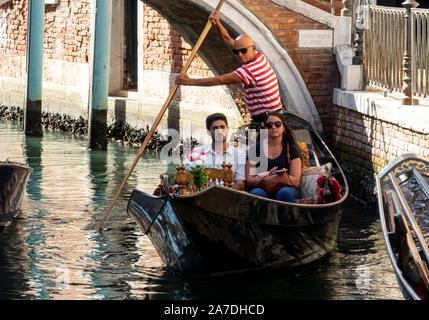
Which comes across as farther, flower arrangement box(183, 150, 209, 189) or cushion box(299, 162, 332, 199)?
cushion box(299, 162, 332, 199)

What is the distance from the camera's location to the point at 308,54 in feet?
23.6

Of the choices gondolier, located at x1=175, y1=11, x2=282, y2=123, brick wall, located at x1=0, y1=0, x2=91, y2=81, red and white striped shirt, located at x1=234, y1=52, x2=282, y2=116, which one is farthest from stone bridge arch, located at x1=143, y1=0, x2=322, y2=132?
brick wall, located at x1=0, y1=0, x2=91, y2=81

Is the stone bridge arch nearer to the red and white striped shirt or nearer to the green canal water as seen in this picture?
the green canal water

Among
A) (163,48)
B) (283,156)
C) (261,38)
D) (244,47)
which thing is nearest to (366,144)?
(261,38)

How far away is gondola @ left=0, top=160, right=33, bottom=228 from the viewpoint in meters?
5.41

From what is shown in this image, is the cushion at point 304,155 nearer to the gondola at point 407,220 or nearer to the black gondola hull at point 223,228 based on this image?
the black gondola hull at point 223,228

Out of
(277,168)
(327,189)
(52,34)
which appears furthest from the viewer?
(52,34)

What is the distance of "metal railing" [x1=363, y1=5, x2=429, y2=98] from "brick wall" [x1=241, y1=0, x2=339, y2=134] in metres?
0.39

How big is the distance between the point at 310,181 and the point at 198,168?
60cm

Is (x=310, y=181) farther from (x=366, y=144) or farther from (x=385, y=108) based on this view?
(x=366, y=144)

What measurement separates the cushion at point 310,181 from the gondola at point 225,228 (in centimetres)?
8

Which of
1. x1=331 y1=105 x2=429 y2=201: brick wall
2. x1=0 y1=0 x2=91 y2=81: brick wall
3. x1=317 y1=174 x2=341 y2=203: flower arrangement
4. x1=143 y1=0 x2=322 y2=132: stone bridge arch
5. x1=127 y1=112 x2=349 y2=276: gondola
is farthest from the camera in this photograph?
x1=0 y1=0 x2=91 y2=81: brick wall

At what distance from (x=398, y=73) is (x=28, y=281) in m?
2.78
